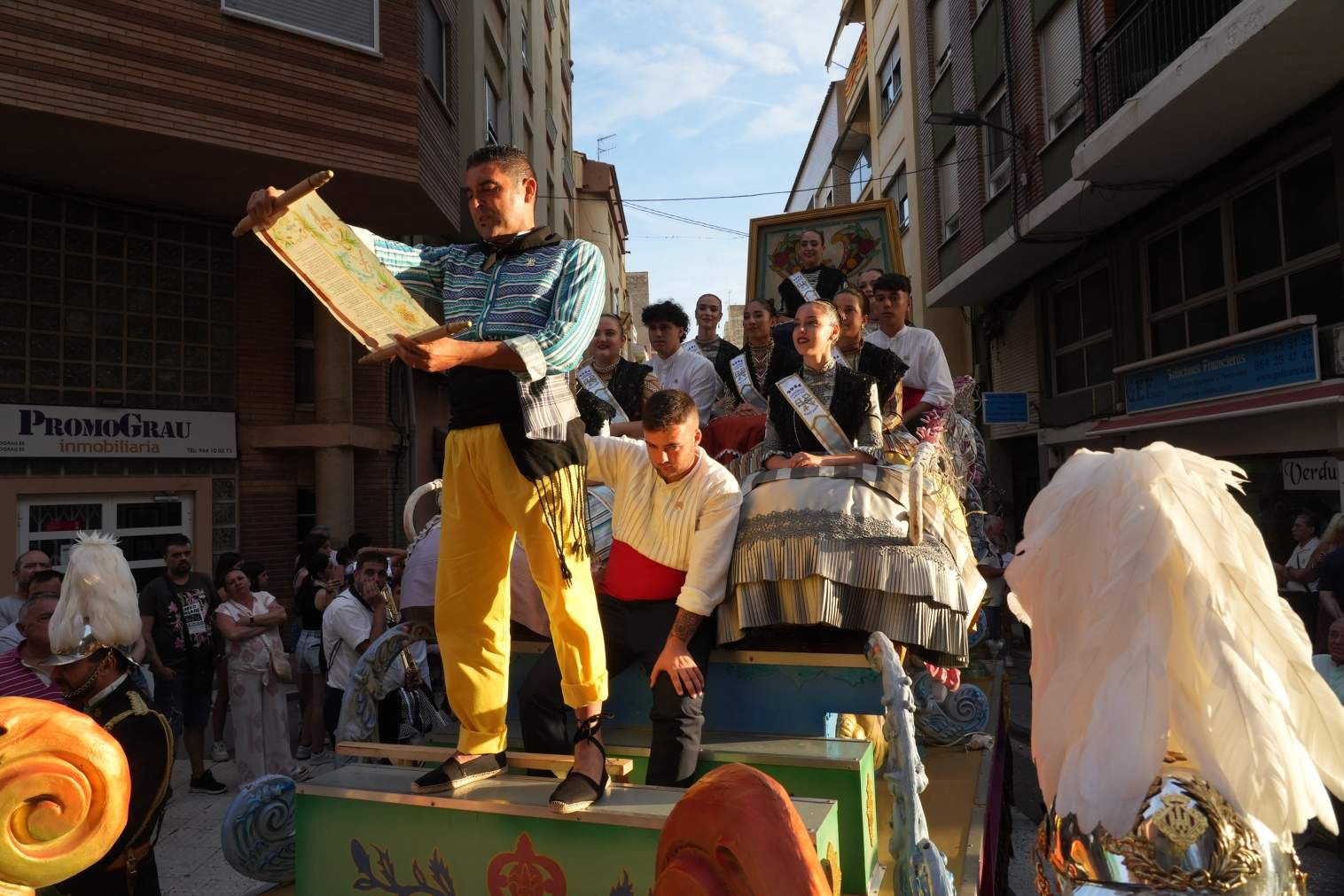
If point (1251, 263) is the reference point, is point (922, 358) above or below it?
below

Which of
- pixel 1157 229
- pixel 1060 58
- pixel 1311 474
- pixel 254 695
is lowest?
pixel 254 695

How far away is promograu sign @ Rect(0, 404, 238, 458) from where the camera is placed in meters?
9.45

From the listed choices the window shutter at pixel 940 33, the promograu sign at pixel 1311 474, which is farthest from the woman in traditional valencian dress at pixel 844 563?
the window shutter at pixel 940 33

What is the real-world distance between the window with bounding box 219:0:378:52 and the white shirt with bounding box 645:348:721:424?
6.43 m

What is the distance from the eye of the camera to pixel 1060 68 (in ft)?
45.6

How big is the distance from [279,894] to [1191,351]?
10943 mm

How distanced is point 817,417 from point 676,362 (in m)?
2.13

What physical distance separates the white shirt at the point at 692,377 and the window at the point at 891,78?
18925 millimetres

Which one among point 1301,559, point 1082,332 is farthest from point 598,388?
point 1082,332

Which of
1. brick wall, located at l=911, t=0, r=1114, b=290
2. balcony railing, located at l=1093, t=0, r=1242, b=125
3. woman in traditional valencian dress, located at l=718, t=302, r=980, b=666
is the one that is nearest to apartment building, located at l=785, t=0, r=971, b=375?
brick wall, located at l=911, t=0, r=1114, b=290

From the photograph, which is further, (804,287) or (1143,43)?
(1143,43)

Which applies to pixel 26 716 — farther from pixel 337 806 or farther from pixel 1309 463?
pixel 1309 463

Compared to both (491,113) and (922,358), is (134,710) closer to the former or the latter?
(922,358)

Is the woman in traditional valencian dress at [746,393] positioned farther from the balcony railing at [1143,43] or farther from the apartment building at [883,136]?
the apartment building at [883,136]
